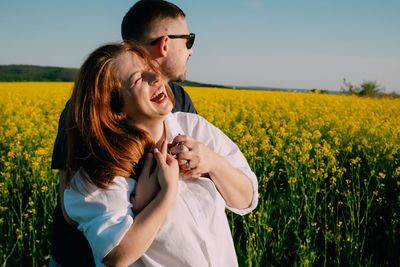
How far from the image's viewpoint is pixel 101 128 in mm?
1182

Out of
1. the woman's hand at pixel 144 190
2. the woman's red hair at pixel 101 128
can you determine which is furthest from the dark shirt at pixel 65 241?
the woman's hand at pixel 144 190

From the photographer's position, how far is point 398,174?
3.13 m

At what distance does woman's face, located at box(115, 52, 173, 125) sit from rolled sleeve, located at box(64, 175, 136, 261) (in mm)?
272

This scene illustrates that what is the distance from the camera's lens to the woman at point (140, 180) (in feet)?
3.31

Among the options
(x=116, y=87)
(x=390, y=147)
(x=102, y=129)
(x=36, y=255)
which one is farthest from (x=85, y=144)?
(x=390, y=147)

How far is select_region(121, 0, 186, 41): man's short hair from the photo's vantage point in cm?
209

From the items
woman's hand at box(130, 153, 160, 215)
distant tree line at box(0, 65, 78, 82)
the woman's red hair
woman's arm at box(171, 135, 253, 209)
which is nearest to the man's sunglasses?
the woman's red hair

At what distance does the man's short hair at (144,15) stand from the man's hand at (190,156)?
111 cm

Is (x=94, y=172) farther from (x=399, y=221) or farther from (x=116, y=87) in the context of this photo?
(x=399, y=221)

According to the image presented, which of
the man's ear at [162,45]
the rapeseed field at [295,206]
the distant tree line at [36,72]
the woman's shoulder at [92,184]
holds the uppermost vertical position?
the man's ear at [162,45]

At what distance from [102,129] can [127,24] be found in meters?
1.22

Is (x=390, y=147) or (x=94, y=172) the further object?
(x=390, y=147)

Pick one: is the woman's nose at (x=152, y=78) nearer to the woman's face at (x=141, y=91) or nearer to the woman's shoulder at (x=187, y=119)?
the woman's face at (x=141, y=91)

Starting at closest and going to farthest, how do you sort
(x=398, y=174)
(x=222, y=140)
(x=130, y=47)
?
(x=130, y=47), (x=222, y=140), (x=398, y=174)
